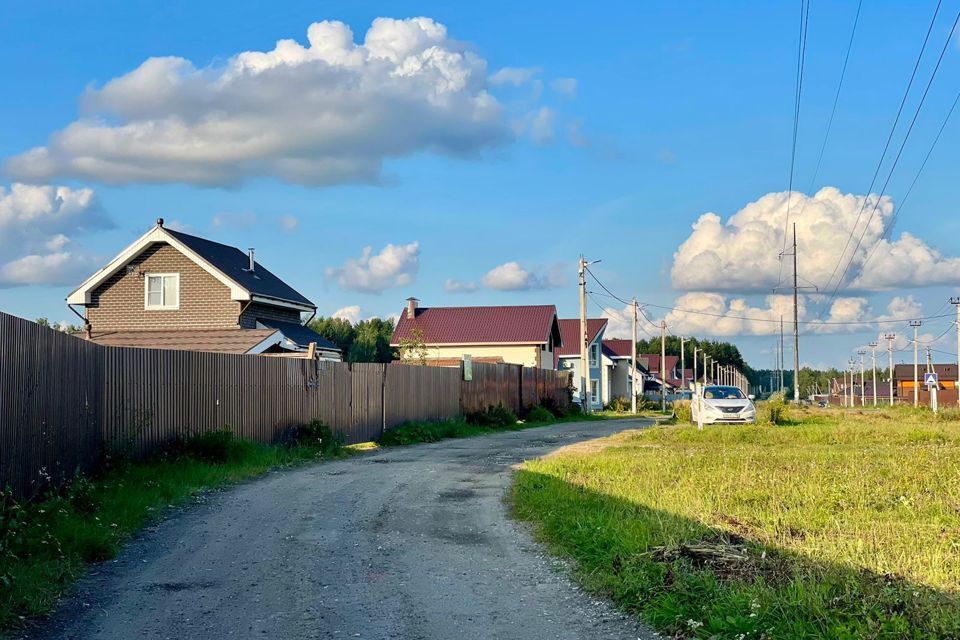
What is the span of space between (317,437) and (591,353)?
5080 cm

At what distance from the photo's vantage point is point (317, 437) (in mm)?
20188

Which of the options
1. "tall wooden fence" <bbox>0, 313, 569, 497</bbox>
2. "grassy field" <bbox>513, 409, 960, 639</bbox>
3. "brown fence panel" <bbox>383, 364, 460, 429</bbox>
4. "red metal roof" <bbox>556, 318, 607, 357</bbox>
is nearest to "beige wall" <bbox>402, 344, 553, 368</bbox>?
"red metal roof" <bbox>556, 318, 607, 357</bbox>

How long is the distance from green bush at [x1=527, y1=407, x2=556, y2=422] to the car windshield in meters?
9.12

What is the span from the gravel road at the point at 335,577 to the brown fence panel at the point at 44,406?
144 cm

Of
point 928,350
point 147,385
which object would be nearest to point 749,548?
point 147,385

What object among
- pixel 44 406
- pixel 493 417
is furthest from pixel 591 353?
pixel 44 406

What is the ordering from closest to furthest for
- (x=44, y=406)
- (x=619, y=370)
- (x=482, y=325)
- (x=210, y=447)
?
(x=44, y=406)
(x=210, y=447)
(x=482, y=325)
(x=619, y=370)

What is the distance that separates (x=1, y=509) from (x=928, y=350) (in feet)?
276

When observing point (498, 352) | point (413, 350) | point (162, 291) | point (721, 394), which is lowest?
point (721, 394)

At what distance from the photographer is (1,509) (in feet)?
26.6

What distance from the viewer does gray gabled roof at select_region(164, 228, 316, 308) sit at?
32.0 m

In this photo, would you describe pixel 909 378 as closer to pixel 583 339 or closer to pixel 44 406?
pixel 583 339

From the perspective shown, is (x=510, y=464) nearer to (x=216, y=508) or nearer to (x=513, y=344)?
(x=216, y=508)

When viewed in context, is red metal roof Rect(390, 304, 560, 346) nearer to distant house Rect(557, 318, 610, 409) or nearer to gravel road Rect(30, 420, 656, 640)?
distant house Rect(557, 318, 610, 409)
